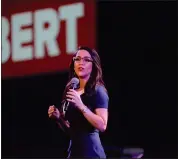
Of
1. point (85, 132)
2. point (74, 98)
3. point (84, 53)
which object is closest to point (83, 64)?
point (84, 53)

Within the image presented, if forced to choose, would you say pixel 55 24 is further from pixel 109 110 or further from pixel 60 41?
pixel 109 110

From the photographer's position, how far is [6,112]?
4.17 meters

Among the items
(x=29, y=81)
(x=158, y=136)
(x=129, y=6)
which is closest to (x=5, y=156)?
(x=29, y=81)

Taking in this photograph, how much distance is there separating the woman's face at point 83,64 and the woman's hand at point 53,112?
33 cm

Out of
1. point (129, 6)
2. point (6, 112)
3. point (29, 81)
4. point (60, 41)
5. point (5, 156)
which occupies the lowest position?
point (5, 156)

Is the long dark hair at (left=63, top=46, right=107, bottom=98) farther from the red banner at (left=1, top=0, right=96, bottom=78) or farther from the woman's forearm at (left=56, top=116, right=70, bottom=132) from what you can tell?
the woman's forearm at (left=56, top=116, right=70, bottom=132)

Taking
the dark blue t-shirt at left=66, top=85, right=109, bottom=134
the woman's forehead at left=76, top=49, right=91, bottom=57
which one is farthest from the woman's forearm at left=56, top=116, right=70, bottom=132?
the woman's forehead at left=76, top=49, right=91, bottom=57

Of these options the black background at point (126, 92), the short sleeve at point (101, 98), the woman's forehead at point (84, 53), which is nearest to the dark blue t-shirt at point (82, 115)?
the short sleeve at point (101, 98)

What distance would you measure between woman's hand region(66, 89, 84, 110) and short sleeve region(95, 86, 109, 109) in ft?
0.43

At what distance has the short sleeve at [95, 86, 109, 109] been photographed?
3.95 m

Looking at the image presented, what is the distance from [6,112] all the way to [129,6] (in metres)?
1.34

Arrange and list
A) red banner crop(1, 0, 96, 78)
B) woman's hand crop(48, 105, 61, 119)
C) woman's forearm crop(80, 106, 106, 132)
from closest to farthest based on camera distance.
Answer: woman's forearm crop(80, 106, 106, 132) < woman's hand crop(48, 105, 61, 119) < red banner crop(1, 0, 96, 78)

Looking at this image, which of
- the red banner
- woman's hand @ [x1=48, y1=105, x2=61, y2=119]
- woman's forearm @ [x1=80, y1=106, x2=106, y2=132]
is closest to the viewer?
woman's forearm @ [x1=80, y1=106, x2=106, y2=132]

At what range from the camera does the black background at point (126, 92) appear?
4004 millimetres
